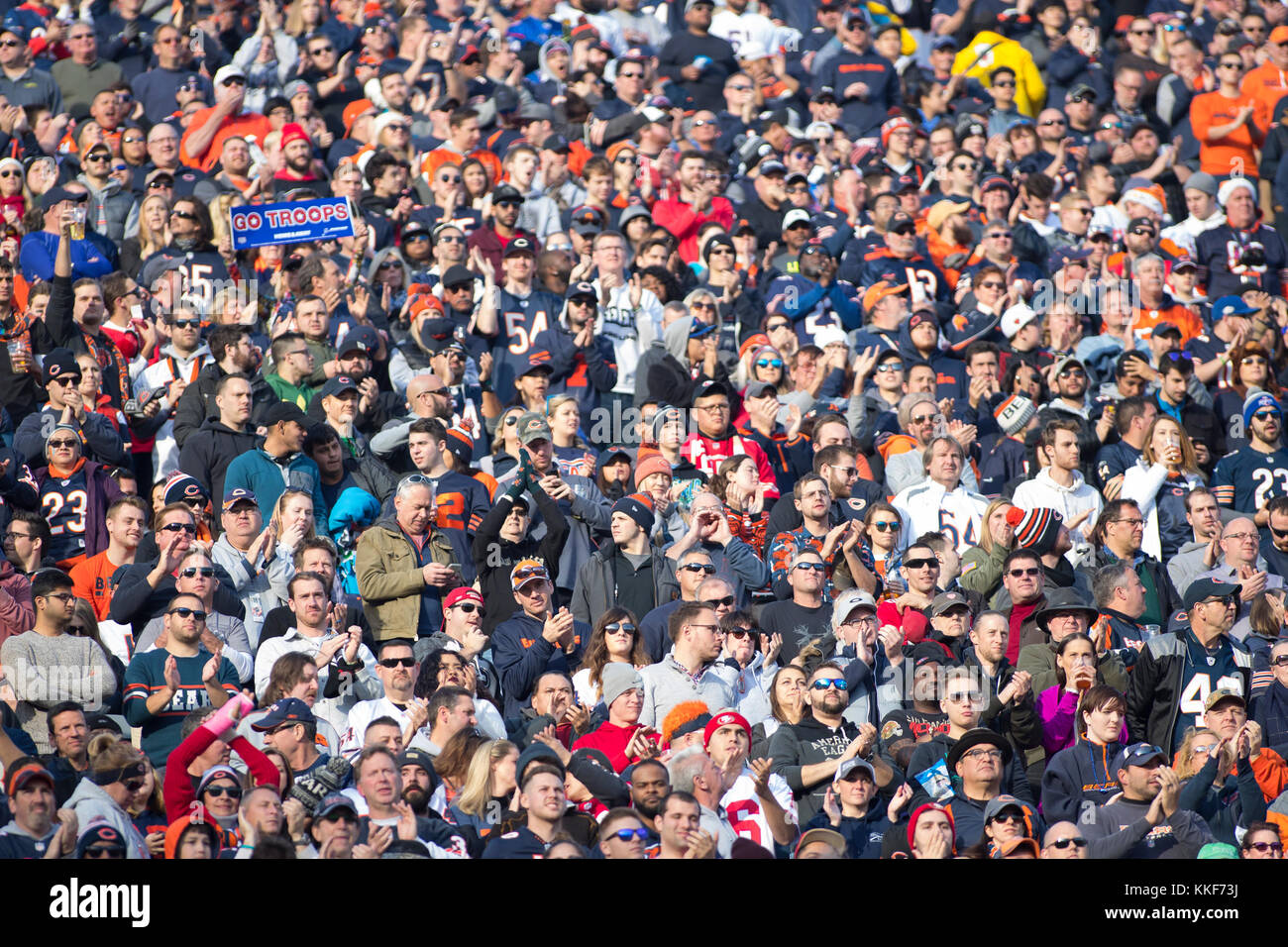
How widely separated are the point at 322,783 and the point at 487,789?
778mm

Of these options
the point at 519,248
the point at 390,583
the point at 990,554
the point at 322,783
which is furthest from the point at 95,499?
the point at 990,554

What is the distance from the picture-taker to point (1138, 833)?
9.23 m

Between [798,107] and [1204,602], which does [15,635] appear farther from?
[798,107]

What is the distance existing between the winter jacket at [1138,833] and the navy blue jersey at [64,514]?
563 cm

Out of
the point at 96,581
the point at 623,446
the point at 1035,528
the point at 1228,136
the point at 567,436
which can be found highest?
the point at 1228,136

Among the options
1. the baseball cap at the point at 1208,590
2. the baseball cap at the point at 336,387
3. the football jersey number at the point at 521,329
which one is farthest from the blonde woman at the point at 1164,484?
the baseball cap at the point at 336,387

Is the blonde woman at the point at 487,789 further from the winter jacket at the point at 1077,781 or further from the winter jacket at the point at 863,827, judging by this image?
the winter jacket at the point at 1077,781

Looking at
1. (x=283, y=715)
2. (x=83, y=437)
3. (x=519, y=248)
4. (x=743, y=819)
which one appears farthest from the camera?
(x=519, y=248)

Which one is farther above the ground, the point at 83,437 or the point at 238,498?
the point at 83,437

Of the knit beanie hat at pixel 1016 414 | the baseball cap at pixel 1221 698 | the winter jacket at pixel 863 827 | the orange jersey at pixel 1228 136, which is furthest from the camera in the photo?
the orange jersey at pixel 1228 136

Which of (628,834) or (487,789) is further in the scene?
(487,789)

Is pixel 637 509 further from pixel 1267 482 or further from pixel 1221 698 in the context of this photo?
pixel 1267 482

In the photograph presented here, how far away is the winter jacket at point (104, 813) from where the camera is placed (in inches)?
322

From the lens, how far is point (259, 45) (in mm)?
16625
